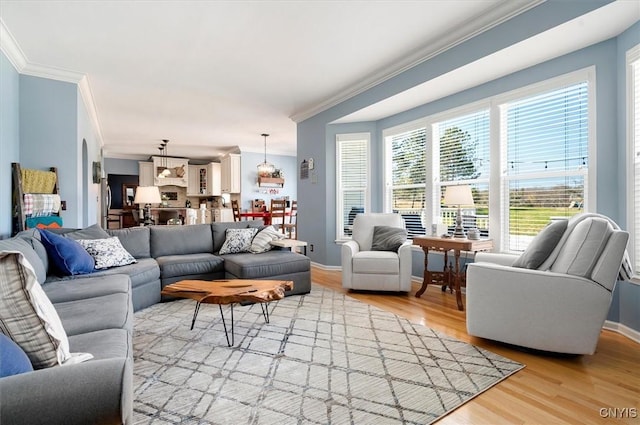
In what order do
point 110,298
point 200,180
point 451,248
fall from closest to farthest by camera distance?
point 110,298 < point 451,248 < point 200,180

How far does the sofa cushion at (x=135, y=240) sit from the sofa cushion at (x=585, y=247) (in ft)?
13.7

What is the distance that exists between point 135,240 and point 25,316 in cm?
314

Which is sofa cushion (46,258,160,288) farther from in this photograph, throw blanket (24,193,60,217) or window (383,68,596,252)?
window (383,68,596,252)

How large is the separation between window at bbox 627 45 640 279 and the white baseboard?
441 millimetres

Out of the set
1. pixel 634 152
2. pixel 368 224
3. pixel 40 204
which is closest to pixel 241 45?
pixel 368 224

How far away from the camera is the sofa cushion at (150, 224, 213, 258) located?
13.5 feet

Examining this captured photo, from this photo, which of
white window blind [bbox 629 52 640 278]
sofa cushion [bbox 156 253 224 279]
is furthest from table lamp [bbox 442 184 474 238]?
sofa cushion [bbox 156 253 224 279]

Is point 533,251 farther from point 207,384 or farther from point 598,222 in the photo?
point 207,384

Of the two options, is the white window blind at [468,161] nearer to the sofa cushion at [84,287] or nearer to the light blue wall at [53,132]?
the sofa cushion at [84,287]

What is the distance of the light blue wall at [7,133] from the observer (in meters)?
3.27

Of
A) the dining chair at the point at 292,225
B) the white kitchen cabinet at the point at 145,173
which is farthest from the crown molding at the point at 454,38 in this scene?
the white kitchen cabinet at the point at 145,173

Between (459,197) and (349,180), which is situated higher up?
(349,180)

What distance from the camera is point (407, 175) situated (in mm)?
5043

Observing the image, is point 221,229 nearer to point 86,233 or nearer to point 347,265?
point 86,233
